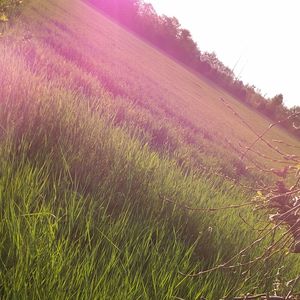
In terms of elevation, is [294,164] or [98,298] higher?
[294,164]

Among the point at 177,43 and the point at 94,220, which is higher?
the point at 177,43

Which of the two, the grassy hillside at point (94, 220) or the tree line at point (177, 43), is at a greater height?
the tree line at point (177, 43)

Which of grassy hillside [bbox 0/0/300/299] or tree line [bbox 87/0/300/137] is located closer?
grassy hillside [bbox 0/0/300/299]

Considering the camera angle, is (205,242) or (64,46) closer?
(205,242)

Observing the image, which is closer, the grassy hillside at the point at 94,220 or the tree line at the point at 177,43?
the grassy hillside at the point at 94,220

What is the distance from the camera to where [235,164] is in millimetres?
8461

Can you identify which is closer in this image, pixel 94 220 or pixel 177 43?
pixel 94 220

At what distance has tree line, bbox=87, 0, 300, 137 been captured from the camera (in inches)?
1944

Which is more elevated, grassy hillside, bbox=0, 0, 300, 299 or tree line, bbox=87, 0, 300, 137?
tree line, bbox=87, 0, 300, 137

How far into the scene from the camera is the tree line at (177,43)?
49.4m

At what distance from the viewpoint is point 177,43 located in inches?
2103

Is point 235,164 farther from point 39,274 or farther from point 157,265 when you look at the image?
point 39,274

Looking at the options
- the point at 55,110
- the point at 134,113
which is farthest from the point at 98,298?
the point at 134,113

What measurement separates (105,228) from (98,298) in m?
0.51
